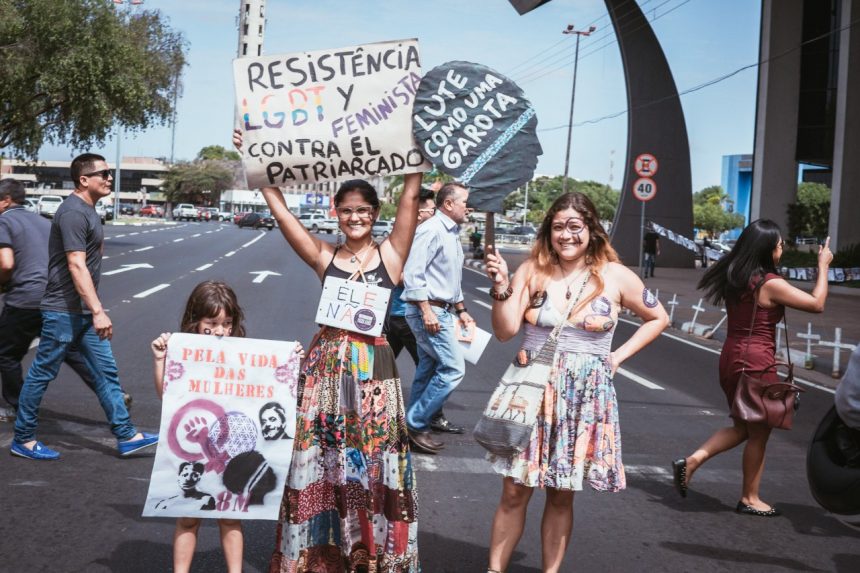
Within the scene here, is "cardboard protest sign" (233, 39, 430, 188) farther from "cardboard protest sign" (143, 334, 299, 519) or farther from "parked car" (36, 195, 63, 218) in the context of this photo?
"parked car" (36, 195, 63, 218)

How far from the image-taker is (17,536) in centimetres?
456

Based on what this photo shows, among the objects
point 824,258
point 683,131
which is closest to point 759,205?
point 683,131

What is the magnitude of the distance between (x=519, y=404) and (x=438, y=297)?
265 cm

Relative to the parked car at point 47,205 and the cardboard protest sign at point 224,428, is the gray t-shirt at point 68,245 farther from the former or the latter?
the parked car at point 47,205

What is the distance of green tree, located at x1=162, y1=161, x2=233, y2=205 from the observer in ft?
437

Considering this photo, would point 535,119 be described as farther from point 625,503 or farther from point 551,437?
point 625,503

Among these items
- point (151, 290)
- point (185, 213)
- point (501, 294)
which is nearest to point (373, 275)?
point (501, 294)

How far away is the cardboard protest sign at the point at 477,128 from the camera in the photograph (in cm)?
414

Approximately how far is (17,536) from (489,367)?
23.1 ft

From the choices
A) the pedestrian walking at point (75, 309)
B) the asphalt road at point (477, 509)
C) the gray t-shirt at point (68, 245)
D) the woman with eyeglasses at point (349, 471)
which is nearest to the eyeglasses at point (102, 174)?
the pedestrian walking at point (75, 309)

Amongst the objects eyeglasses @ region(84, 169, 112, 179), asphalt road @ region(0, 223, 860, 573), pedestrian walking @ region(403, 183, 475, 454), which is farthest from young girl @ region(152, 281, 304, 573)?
pedestrian walking @ region(403, 183, 475, 454)

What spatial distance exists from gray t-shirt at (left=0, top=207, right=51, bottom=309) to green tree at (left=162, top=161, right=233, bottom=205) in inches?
5107

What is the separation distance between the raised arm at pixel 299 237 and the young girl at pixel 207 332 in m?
0.36

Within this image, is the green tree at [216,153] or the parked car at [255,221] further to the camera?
the green tree at [216,153]
